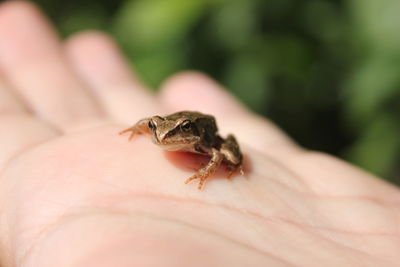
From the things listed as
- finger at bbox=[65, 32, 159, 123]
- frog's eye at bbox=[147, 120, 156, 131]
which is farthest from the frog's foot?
finger at bbox=[65, 32, 159, 123]

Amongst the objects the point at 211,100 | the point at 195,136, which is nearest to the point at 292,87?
the point at 211,100

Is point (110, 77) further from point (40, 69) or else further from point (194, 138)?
point (194, 138)

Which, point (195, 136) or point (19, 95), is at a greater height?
point (195, 136)

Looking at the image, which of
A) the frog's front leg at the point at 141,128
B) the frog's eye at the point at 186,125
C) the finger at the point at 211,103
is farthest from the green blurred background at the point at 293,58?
the frog's eye at the point at 186,125

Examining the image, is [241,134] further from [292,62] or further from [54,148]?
[54,148]

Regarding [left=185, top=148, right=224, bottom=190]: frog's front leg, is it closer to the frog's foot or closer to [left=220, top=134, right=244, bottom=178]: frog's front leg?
[left=220, top=134, right=244, bottom=178]: frog's front leg
